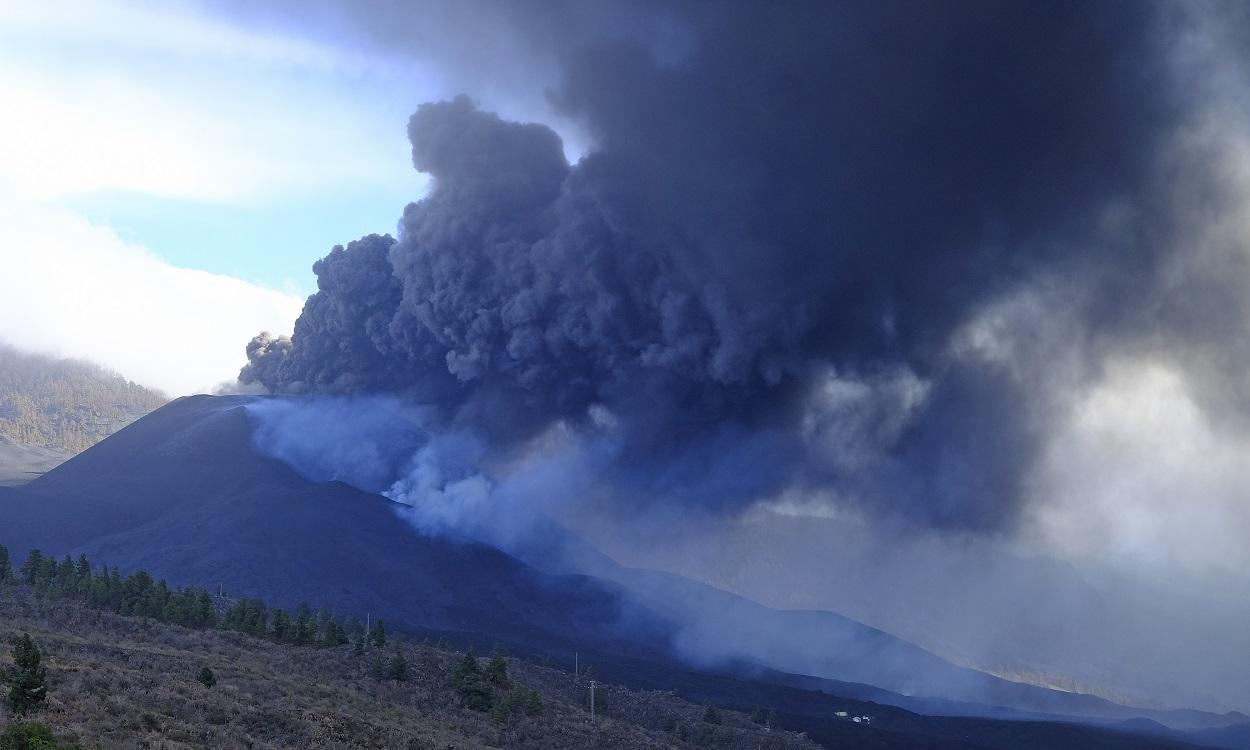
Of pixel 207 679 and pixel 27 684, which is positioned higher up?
pixel 27 684

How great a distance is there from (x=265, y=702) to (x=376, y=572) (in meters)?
83.7

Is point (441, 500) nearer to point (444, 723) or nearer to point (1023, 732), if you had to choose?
point (1023, 732)

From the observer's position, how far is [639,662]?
106625mm

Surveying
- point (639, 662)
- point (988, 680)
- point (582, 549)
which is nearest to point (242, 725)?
point (639, 662)

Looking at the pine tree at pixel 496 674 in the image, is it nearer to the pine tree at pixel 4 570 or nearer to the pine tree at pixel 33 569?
the pine tree at pixel 33 569

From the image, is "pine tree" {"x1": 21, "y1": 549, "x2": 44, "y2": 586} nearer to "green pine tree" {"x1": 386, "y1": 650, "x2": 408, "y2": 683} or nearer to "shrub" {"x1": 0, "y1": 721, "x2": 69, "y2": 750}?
"green pine tree" {"x1": 386, "y1": 650, "x2": 408, "y2": 683}

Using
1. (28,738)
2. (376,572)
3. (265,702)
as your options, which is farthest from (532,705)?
(376,572)

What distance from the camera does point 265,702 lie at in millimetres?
37594

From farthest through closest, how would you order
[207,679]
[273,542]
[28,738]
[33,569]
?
[273,542] → [33,569] → [207,679] → [28,738]

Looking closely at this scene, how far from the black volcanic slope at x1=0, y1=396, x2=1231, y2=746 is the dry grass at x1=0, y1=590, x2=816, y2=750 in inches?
1181

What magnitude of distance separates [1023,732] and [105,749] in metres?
96.9

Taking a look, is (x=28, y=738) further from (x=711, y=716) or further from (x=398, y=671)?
(x=711, y=716)

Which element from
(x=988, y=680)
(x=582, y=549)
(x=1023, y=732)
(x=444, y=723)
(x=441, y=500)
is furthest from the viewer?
(x=988, y=680)

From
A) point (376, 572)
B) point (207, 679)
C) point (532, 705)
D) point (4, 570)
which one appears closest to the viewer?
point (207, 679)
